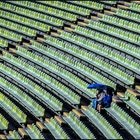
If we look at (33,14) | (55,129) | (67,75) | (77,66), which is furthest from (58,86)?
(33,14)

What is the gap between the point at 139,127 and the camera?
14.1 meters

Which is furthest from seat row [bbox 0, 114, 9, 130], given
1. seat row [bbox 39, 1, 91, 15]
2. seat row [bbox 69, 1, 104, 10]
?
seat row [bbox 69, 1, 104, 10]

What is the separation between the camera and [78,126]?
15.0 metres

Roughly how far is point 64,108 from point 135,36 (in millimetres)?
4508

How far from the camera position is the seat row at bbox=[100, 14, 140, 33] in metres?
20.7

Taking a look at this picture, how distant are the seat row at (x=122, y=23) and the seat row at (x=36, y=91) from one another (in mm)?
4564

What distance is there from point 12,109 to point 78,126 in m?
2.56

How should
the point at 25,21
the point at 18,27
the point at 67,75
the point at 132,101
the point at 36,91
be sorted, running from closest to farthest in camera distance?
the point at 132,101, the point at 36,91, the point at 67,75, the point at 18,27, the point at 25,21

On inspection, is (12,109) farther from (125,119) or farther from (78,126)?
(125,119)

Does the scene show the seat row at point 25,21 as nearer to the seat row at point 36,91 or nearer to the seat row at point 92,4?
Result: the seat row at point 92,4

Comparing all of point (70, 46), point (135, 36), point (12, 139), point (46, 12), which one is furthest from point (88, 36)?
point (12, 139)

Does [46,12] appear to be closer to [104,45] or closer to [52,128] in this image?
[104,45]

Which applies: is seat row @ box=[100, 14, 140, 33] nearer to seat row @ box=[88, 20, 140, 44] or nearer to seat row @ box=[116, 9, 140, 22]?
seat row @ box=[88, 20, 140, 44]

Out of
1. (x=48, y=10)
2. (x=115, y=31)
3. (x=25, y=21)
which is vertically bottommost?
(x=25, y=21)
